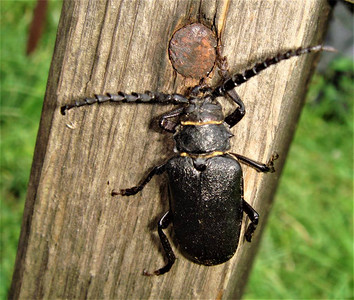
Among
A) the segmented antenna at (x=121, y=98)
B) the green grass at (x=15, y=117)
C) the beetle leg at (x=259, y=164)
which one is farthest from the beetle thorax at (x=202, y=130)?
the green grass at (x=15, y=117)

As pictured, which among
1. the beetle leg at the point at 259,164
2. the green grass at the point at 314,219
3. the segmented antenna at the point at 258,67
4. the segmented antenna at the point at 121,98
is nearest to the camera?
the segmented antenna at the point at 258,67

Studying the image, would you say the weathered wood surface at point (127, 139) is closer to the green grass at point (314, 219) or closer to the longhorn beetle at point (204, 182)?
the longhorn beetle at point (204, 182)

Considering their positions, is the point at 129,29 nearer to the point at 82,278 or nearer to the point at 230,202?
the point at 230,202

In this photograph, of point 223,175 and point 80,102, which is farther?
point 223,175

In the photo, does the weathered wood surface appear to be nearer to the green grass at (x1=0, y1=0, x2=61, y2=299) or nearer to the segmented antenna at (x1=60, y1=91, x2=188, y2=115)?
the segmented antenna at (x1=60, y1=91, x2=188, y2=115)

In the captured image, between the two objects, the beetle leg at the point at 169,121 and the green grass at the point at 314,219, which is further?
the green grass at the point at 314,219

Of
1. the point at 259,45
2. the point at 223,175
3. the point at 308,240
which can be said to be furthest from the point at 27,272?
the point at 308,240
